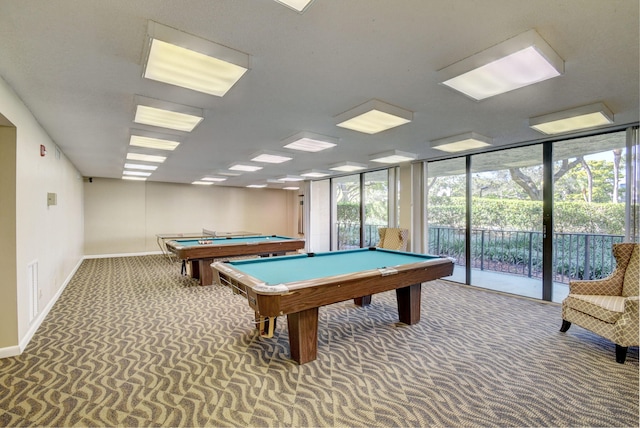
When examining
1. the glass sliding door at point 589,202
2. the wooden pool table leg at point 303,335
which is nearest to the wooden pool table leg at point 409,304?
the wooden pool table leg at point 303,335

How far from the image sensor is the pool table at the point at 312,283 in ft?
7.28

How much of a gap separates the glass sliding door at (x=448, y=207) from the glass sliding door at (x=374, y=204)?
126 cm

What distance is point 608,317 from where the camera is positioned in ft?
8.54

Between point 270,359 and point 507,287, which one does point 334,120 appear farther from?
point 507,287

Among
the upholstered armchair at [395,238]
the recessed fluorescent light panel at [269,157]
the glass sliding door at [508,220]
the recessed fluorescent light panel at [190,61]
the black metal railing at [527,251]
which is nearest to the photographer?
the recessed fluorescent light panel at [190,61]

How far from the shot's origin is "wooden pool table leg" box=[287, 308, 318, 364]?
2480 mm

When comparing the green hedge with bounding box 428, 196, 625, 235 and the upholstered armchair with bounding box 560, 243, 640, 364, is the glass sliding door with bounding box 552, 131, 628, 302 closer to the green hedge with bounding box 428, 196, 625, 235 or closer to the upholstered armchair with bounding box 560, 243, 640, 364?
the green hedge with bounding box 428, 196, 625, 235

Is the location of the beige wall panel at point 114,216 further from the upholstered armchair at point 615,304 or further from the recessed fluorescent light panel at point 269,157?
the upholstered armchair at point 615,304

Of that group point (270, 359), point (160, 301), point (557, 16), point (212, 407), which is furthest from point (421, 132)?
point (160, 301)

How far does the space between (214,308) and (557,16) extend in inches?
171

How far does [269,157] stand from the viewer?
5.13m

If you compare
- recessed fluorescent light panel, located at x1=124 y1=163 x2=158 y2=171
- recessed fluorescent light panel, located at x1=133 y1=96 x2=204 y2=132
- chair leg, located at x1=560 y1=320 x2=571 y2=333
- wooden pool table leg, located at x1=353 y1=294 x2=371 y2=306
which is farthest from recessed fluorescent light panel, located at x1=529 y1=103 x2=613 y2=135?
recessed fluorescent light panel, located at x1=124 y1=163 x2=158 y2=171

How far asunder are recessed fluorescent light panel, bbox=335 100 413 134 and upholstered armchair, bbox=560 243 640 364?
2562 mm

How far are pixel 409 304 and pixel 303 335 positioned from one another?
1464mm
